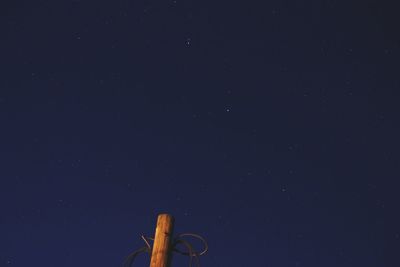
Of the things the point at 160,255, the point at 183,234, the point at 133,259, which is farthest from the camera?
the point at 133,259

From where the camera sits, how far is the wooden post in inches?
199

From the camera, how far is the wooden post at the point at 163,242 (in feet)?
16.6

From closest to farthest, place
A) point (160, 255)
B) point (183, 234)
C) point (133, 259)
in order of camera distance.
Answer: point (160, 255)
point (183, 234)
point (133, 259)

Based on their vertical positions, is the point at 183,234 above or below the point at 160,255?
above

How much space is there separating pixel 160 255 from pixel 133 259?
105 centimetres

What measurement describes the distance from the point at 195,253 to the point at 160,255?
31.1 inches

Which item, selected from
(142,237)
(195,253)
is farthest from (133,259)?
(195,253)

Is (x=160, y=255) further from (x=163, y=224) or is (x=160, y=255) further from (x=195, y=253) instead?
(x=195, y=253)

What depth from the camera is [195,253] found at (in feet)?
18.8

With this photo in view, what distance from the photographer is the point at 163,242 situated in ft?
16.8

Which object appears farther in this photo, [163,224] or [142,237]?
[142,237]

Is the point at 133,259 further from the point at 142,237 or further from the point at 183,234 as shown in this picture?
the point at 183,234

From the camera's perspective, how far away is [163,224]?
17.0ft

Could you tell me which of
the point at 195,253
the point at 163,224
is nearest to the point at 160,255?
the point at 163,224
